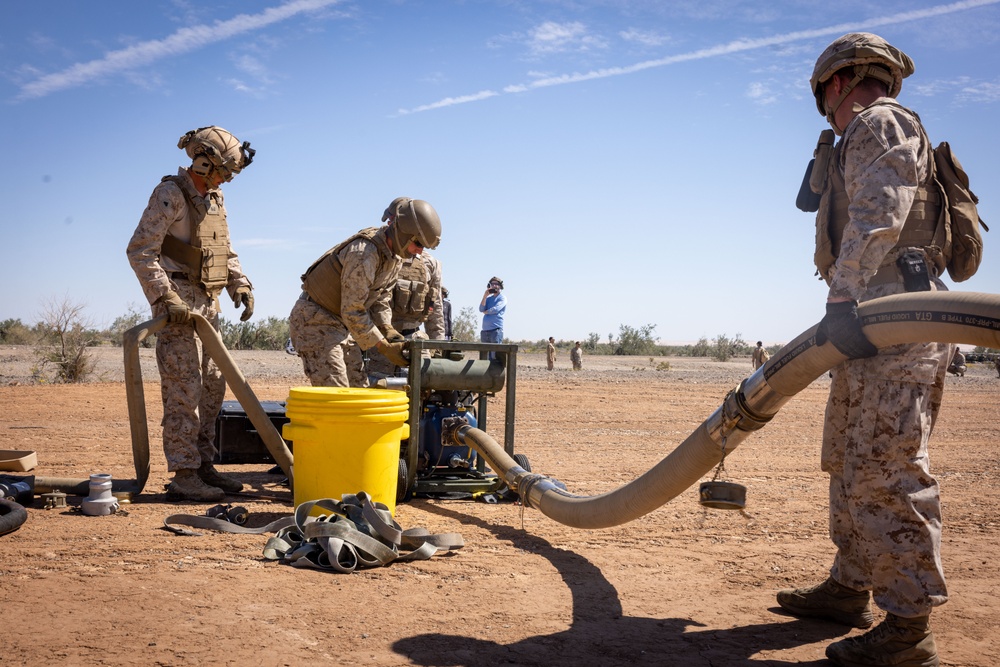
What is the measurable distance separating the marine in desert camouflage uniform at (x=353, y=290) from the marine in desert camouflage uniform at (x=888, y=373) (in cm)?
373

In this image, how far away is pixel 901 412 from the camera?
10.7 ft

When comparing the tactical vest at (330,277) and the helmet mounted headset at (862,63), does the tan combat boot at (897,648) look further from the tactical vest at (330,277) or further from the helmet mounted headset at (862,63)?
the tactical vest at (330,277)

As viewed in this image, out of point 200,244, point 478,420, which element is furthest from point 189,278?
point 478,420

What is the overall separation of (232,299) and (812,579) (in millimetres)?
4748

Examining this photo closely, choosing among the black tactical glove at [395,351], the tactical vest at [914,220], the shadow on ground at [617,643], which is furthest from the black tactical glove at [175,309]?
the tactical vest at [914,220]

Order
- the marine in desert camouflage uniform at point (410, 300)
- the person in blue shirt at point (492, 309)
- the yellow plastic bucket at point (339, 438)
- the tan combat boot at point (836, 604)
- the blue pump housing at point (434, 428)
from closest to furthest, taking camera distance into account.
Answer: the tan combat boot at point (836, 604)
the yellow plastic bucket at point (339, 438)
the blue pump housing at point (434, 428)
the marine in desert camouflage uniform at point (410, 300)
the person in blue shirt at point (492, 309)

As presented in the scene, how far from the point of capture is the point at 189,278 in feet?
20.6

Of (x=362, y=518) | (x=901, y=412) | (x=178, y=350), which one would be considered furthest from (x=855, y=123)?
(x=178, y=350)

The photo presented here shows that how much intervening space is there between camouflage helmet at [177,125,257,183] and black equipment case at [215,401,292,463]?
6.34ft

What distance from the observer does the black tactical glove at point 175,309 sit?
19.0 feet

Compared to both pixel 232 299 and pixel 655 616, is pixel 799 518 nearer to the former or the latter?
pixel 655 616

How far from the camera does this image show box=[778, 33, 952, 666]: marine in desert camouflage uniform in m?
3.19

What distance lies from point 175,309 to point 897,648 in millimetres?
4803

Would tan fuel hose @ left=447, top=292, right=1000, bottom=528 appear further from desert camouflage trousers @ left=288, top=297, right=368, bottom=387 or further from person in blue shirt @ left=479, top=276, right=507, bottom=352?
person in blue shirt @ left=479, top=276, right=507, bottom=352
